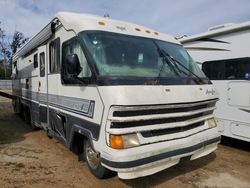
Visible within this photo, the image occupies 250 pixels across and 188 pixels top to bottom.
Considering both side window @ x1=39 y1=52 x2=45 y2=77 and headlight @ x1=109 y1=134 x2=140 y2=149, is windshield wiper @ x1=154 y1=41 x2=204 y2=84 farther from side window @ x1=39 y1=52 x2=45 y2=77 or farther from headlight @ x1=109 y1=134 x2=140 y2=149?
side window @ x1=39 y1=52 x2=45 y2=77

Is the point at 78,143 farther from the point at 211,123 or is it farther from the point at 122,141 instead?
the point at 211,123

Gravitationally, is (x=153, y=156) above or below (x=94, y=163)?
above

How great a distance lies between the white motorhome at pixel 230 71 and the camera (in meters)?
6.32

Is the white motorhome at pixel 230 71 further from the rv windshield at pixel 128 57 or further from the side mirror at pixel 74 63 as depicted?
the side mirror at pixel 74 63

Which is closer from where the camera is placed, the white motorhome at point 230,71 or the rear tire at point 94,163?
the rear tire at point 94,163

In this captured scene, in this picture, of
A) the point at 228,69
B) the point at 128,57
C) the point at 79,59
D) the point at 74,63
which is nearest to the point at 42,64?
the point at 79,59

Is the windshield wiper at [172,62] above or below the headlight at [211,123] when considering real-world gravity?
above

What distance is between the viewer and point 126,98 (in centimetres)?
367

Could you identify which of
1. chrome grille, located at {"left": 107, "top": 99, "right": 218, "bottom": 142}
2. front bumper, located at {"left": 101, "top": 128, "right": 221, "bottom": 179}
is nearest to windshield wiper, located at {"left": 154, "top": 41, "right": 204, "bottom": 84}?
chrome grille, located at {"left": 107, "top": 99, "right": 218, "bottom": 142}

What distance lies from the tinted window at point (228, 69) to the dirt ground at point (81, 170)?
5.70 feet

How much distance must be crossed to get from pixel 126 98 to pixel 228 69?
406 centimetres

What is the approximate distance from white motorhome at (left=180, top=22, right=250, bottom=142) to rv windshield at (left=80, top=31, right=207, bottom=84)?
1.86m

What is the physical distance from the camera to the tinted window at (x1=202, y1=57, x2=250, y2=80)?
21.0 ft

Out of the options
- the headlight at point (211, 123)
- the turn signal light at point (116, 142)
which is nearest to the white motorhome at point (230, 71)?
the headlight at point (211, 123)
